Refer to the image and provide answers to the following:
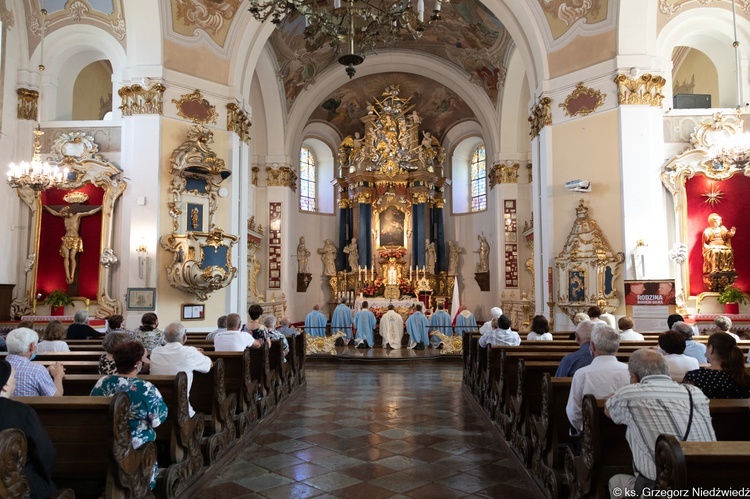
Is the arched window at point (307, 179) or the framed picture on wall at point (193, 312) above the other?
the arched window at point (307, 179)

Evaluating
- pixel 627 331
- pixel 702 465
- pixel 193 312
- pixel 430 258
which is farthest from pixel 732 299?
pixel 430 258

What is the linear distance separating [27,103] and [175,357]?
10.3 metres

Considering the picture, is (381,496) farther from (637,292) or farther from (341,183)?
(341,183)

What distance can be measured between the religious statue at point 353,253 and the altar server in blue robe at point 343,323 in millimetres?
6456

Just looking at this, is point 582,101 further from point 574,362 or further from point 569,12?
point 574,362

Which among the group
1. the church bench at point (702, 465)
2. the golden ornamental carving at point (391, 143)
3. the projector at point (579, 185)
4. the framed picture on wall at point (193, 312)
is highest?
the golden ornamental carving at point (391, 143)

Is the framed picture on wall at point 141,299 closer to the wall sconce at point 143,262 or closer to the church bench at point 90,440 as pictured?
the wall sconce at point 143,262

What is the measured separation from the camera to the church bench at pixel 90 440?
2.95 meters

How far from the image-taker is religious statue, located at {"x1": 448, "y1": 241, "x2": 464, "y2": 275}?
21.0 m

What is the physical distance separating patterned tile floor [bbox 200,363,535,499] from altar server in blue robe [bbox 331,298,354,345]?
5.77 meters

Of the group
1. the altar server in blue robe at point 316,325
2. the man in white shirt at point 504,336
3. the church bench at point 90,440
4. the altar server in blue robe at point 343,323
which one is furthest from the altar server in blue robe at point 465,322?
the church bench at point 90,440

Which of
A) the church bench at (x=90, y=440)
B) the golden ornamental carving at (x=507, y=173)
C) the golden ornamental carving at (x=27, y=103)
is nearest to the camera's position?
the church bench at (x=90, y=440)

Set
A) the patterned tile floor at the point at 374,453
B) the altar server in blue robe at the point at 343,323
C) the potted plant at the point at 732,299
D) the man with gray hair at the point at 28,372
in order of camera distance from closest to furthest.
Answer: the man with gray hair at the point at 28,372
the patterned tile floor at the point at 374,453
the potted plant at the point at 732,299
the altar server in blue robe at the point at 343,323

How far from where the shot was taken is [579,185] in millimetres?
11344
